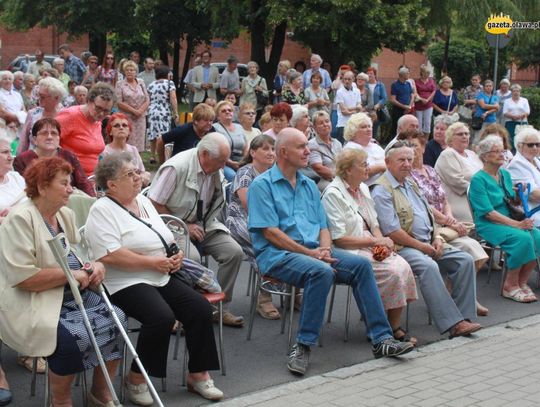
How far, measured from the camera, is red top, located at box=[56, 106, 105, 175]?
26.8ft

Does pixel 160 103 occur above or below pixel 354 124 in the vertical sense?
below

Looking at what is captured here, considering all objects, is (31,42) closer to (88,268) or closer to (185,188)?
(185,188)

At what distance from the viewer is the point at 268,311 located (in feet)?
24.8

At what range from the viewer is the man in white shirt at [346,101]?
17875 millimetres

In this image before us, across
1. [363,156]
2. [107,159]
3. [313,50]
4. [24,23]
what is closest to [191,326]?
[107,159]

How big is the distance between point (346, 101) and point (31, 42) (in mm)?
36012

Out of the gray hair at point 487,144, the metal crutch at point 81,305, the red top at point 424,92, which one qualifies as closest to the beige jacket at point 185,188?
the metal crutch at point 81,305

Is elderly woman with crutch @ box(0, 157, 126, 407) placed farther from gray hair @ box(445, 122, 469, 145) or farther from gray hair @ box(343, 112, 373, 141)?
gray hair @ box(445, 122, 469, 145)

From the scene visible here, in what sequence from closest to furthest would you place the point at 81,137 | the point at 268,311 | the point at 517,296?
the point at 268,311 → the point at 81,137 → the point at 517,296

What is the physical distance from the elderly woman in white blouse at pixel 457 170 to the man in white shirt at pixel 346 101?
854cm

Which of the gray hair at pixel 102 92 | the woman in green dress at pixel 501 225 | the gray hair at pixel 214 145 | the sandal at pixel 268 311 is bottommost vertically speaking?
the sandal at pixel 268 311

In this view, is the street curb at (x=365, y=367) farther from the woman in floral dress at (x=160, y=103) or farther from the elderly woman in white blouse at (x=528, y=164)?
the woman in floral dress at (x=160, y=103)

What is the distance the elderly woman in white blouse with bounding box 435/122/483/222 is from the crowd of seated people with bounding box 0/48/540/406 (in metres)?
0.01

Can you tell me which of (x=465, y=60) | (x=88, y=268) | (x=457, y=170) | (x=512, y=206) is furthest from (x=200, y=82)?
(x=465, y=60)
